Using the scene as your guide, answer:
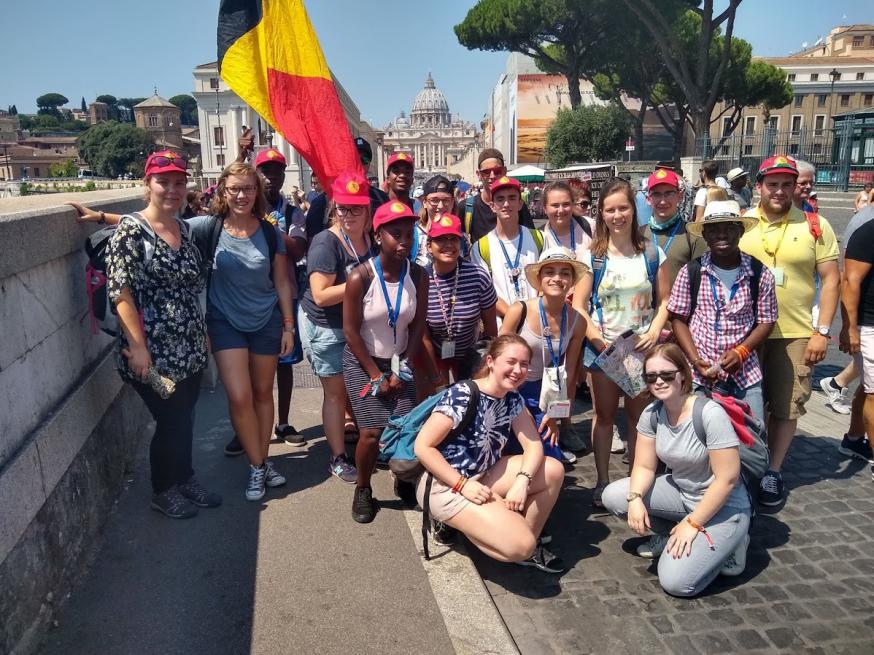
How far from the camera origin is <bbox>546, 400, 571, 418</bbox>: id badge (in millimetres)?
3939

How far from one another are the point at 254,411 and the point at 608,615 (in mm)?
2317

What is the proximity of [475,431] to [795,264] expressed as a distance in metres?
2.32

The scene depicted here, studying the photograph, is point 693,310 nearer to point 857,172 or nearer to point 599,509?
A: point 599,509

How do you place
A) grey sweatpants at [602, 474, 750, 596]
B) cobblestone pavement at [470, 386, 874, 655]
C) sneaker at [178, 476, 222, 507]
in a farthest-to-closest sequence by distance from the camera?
sneaker at [178, 476, 222, 507]
grey sweatpants at [602, 474, 750, 596]
cobblestone pavement at [470, 386, 874, 655]

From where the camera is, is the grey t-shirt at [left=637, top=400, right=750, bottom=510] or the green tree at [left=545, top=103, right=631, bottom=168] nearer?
the grey t-shirt at [left=637, top=400, right=750, bottom=510]

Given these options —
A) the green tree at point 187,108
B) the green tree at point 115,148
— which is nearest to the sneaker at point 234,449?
the green tree at point 115,148

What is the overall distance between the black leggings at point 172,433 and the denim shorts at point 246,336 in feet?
0.90

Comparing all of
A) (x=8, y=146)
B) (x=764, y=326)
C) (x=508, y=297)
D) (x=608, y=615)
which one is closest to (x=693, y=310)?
(x=764, y=326)

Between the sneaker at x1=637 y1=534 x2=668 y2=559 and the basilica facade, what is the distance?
6609 inches

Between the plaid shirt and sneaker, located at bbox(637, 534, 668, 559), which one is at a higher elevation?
the plaid shirt

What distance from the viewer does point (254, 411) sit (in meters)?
4.38

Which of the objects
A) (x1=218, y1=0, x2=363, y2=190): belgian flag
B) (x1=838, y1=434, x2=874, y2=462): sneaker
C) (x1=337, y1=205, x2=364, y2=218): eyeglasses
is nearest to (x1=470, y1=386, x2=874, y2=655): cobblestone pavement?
(x1=838, y1=434, x2=874, y2=462): sneaker

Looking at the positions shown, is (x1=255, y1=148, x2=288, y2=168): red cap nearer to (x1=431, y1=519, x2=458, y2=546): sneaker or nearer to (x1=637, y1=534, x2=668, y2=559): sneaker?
(x1=431, y1=519, x2=458, y2=546): sneaker

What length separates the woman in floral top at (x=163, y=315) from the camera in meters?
3.57
